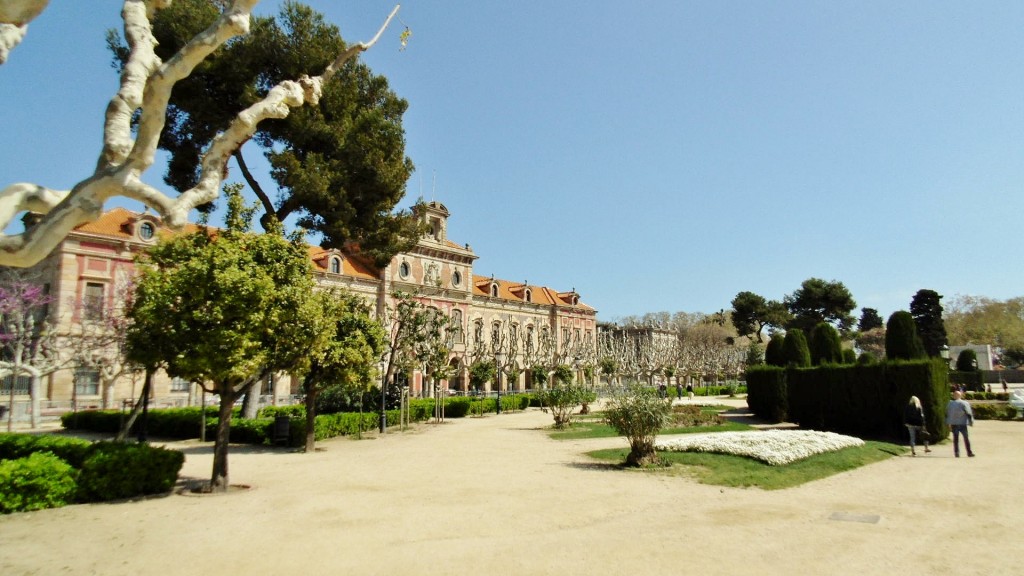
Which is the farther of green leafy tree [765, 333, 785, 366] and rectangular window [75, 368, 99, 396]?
rectangular window [75, 368, 99, 396]

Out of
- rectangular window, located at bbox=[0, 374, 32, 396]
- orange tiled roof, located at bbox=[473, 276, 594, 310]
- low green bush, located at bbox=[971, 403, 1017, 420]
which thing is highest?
orange tiled roof, located at bbox=[473, 276, 594, 310]

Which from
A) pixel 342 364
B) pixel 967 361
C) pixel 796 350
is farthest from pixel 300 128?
pixel 967 361

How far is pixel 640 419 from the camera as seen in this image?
1283cm

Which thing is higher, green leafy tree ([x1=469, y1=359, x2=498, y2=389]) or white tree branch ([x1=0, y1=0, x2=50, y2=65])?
white tree branch ([x1=0, y1=0, x2=50, y2=65])

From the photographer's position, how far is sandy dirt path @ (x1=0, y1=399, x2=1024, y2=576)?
621 cm

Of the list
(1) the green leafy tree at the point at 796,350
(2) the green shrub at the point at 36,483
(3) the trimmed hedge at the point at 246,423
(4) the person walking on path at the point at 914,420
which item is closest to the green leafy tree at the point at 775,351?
(1) the green leafy tree at the point at 796,350

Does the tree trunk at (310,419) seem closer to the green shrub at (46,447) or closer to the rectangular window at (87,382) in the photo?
the green shrub at (46,447)

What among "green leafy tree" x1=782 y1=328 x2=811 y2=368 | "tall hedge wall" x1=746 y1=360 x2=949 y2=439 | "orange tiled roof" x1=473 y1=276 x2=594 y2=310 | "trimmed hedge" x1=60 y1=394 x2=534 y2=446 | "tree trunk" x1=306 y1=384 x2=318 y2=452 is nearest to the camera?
"tree trunk" x1=306 y1=384 x2=318 y2=452

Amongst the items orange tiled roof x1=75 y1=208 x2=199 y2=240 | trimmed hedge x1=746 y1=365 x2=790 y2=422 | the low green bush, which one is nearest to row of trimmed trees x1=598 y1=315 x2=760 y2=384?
trimmed hedge x1=746 y1=365 x2=790 y2=422

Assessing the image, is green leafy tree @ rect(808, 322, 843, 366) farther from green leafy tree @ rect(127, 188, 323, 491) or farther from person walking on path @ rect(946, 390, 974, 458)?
green leafy tree @ rect(127, 188, 323, 491)

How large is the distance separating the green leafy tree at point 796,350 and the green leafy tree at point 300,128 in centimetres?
1880

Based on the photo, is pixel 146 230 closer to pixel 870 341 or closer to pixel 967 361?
pixel 967 361

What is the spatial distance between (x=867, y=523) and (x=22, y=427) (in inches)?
1216

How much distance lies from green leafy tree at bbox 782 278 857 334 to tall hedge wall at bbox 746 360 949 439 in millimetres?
58277
